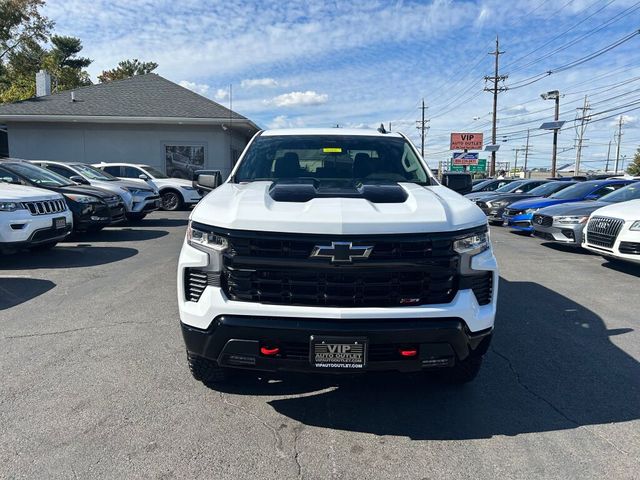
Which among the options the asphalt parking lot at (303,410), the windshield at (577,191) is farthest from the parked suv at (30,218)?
the windshield at (577,191)

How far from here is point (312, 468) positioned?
2.54m

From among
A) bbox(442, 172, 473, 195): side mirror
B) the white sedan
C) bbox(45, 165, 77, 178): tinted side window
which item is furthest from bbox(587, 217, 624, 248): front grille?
bbox(45, 165, 77, 178): tinted side window

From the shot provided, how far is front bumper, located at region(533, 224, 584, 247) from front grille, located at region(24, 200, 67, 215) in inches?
377

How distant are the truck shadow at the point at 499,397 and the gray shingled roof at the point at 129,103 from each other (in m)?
18.5

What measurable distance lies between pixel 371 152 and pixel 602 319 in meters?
3.24

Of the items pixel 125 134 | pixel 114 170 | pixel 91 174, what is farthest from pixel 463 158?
pixel 91 174

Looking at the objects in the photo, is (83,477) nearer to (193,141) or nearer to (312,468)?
(312,468)

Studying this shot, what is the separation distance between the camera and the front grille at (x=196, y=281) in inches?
109

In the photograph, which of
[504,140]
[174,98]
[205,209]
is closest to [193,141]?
[174,98]

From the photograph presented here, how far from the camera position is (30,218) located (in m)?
7.27

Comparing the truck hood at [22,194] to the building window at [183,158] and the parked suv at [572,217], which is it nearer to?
the parked suv at [572,217]

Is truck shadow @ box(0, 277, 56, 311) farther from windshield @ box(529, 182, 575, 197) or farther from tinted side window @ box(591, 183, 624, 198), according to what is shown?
windshield @ box(529, 182, 575, 197)

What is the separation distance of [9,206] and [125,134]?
15.2 m

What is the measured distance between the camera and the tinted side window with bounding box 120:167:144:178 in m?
15.5
